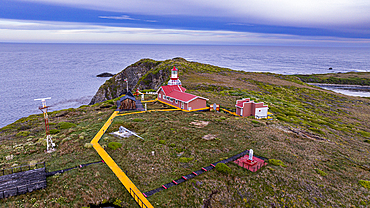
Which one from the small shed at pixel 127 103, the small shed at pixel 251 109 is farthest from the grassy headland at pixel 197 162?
the small shed at pixel 127 103

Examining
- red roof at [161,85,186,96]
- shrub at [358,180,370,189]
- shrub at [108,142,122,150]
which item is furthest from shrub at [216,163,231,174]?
red roof at [161,85,186,96]

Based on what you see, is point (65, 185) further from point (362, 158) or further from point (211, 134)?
point (362, 158)

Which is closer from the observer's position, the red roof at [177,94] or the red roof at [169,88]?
the red roof at [177,94]

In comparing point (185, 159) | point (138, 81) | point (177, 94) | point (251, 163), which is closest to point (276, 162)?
point (251, 163)

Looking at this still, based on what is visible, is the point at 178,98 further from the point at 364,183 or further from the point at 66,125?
the point at 364,183

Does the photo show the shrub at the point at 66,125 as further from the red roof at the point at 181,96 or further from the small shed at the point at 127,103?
the red roof at the point at 181,96

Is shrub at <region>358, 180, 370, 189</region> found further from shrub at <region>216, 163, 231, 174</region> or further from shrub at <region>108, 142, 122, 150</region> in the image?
shrub at <region>108, 142, 122, 150</region>
